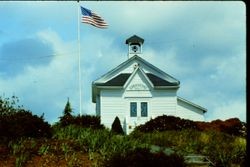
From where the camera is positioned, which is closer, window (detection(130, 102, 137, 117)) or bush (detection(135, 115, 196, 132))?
bush (detection(135, 115, 196, 132))

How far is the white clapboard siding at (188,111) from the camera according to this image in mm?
44263

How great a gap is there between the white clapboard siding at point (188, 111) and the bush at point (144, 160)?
3286cm

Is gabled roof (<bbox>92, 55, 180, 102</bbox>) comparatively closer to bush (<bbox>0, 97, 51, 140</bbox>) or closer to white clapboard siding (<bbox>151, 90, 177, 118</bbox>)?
white clapboard siding (<bbox>151, 90, 177, 118</bbox>)

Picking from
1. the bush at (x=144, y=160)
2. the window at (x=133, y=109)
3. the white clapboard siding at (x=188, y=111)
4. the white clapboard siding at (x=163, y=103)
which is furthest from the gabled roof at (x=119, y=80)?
the bush at (x=144, y=160)

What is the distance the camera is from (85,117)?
2872 centimetres

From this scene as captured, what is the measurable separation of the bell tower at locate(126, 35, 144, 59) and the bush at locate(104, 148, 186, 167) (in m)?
33.7

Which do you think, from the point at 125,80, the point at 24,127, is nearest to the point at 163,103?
the point at 125,80

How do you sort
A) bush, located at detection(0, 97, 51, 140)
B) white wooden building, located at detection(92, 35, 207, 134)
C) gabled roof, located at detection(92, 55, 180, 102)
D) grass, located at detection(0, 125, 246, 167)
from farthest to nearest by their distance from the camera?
gabled roof, located at detection(92, 55, 180, 102)
white wooden building, located at detection(92, 35, 207, 134)
bush, located at detection(0, 97, 51, 140)
grass, located at detection(0, 125, 246, 167)

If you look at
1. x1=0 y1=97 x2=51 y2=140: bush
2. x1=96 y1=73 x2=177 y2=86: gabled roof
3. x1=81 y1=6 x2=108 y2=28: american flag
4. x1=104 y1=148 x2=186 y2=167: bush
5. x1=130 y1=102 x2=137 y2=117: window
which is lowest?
x1=104 y1=148 x2=186 y2=167: bush

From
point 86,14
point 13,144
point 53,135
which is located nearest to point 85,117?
point 86,14

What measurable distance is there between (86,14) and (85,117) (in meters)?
8.62

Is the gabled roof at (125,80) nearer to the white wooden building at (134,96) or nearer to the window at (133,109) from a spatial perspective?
the white wooden building at (134,96)

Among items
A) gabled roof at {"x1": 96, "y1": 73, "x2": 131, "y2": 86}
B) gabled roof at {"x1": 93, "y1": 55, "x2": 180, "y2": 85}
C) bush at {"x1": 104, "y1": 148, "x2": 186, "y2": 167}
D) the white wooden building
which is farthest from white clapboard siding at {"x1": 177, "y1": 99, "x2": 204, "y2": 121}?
bush at {"x1": 104, "y1": 148, "x2": 186, "y2": 167}

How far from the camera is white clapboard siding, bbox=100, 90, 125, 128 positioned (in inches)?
1612
